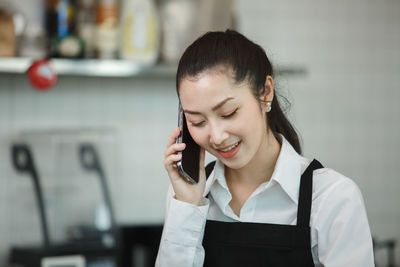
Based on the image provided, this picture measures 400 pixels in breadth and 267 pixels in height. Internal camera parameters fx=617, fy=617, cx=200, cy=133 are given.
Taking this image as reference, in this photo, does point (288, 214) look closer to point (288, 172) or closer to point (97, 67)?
point (288, 172)

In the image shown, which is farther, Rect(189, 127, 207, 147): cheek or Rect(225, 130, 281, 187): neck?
Rect(225, 130, 281, 187): neck

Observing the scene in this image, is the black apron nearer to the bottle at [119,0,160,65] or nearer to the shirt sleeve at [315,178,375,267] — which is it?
the shirt sleeve at [315,178,375,267]

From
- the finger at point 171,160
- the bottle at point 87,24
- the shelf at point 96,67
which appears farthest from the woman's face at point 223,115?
the bottle at point 87,24

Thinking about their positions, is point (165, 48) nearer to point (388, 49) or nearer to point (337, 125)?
point (337, 125)

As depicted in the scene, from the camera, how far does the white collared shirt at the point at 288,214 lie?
1.20 metres

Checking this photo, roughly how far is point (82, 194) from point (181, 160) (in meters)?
1.13

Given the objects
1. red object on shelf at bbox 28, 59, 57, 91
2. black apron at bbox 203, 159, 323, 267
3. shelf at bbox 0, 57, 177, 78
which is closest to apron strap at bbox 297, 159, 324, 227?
black apron at bbox 203, 159, 323, 267

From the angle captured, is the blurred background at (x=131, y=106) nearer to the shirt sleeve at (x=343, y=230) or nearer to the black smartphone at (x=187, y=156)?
the black smartphone at (x=187, y=156)

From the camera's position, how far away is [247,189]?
1377 mm

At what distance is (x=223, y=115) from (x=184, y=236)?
0.29 metres

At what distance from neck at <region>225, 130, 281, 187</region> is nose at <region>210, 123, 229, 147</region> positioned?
0.52 ft

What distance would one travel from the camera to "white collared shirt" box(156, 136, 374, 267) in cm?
120

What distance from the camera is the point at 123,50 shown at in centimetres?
248

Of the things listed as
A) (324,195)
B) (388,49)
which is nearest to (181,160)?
(324,195)
